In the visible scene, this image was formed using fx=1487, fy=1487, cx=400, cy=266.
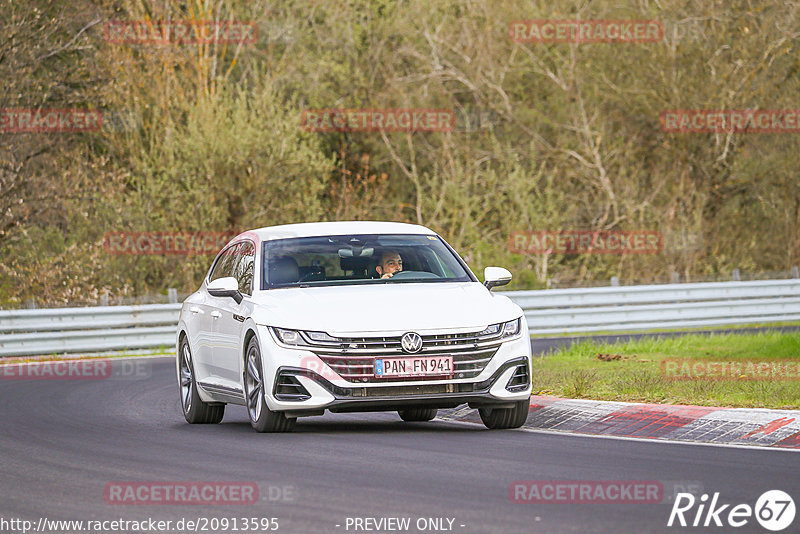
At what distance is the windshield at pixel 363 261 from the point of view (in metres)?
12.5

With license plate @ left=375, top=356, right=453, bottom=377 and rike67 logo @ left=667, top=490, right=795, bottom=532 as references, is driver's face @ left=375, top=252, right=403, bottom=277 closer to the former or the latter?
license plate @ left=375, top=356, right=453, bottom=377

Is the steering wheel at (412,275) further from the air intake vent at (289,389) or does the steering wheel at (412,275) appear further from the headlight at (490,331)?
the air intake vent at (289,389)

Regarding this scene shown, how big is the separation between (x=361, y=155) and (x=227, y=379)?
92.3 ft

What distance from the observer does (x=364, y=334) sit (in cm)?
1112

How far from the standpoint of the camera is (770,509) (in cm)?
762

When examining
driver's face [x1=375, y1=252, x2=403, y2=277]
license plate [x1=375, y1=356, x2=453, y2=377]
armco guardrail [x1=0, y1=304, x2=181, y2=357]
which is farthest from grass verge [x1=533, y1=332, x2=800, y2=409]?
armco guardrail [x1=0, y1=304, x2=181, y2=357]

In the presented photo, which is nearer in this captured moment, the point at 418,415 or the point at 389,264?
the point at 389,264

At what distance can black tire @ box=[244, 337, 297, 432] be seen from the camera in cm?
1160

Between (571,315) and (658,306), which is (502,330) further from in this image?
(658,306)

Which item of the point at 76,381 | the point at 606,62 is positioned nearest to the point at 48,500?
the point at 76,381

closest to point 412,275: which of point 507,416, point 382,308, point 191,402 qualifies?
point 382,308

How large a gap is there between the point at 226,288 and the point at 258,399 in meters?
1.08

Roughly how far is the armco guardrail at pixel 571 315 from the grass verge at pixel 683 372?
207 inches

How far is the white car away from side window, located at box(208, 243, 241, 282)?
2.57ft
